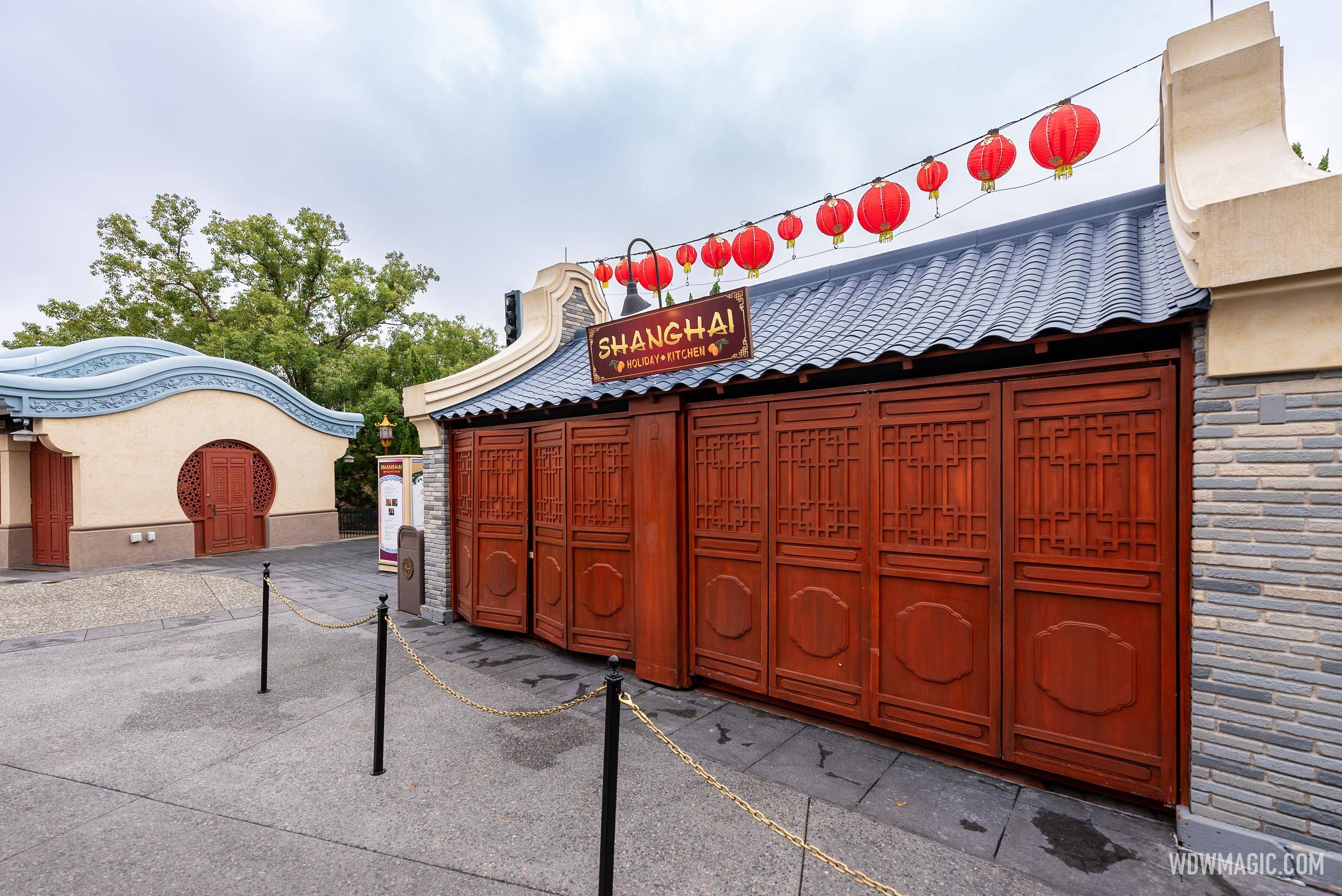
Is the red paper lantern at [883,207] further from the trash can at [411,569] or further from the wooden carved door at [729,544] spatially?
the trash can at [411,569]

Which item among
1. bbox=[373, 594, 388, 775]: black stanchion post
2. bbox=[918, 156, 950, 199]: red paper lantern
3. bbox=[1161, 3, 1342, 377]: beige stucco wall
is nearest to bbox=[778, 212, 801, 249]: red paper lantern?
bbox=[918, 156, 950, 199]: red paper lantern

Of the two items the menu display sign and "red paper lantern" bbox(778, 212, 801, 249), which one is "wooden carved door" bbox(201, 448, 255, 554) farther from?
"red paper lantern" bbox(778, 212, 801, 249)

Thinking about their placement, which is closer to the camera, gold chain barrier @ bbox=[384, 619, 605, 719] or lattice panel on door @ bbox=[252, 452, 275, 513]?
gold chain barrier @ bbox=[384, 619, 605, 719]

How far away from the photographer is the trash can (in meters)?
9.24

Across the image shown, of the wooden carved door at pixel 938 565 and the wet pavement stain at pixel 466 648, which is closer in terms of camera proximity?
the wooden carved door at pixel 938 565

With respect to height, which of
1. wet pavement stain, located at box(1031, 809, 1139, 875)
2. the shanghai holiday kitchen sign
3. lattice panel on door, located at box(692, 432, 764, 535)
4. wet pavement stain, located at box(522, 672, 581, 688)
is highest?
the shanghai holiday kitchen sign

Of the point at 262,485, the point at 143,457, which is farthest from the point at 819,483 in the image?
the point at 262,485

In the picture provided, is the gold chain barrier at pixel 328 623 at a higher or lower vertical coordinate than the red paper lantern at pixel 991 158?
lower

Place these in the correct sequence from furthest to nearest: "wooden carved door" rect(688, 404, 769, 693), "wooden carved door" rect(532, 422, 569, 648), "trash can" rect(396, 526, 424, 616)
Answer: "trash can" rect(396, 526, 424, 616), "wooden carved door" rect(532, 422, 569, 648), "wooden carved door" rect(688, 404, 769, 693)

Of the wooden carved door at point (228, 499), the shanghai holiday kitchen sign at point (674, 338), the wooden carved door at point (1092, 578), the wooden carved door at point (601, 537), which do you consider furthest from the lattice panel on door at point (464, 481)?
the wooden carved door at point (228, 499)

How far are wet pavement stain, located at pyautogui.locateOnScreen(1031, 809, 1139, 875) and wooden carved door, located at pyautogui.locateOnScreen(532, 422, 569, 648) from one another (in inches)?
196

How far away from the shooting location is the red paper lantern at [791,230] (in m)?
8.23

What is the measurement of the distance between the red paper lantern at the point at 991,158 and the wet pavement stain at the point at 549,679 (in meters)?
7.10

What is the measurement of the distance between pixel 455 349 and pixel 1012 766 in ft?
82.4
